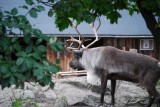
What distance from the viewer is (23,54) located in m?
2.65

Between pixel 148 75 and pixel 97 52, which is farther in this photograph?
pixel 97 52

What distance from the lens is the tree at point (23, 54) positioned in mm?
2660

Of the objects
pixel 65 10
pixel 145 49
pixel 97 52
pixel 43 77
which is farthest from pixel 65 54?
pixel 43 77

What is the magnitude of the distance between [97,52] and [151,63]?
1120 mm

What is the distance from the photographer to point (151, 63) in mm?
7227

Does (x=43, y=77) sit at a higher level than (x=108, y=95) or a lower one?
higher

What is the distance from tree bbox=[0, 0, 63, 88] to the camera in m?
2.66

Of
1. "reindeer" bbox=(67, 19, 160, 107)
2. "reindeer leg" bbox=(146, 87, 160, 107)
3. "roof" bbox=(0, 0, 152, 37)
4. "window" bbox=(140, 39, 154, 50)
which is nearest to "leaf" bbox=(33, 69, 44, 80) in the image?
"reindeer" bbox=(67, 19, 160, 107)

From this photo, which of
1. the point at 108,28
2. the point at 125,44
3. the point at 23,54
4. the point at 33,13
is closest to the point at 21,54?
the point at 23,54

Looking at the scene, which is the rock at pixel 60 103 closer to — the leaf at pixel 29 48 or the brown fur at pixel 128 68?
the brown fur at pixel 128 68

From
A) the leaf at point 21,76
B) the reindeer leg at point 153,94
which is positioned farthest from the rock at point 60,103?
the leaf at point 21,76

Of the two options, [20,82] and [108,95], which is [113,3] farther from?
[20,82]

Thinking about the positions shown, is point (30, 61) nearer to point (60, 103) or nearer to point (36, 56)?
point (36, 56)

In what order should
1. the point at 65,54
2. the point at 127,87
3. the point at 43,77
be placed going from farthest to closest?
the point at 65,54, the point at 127,87, the point at 43,77
